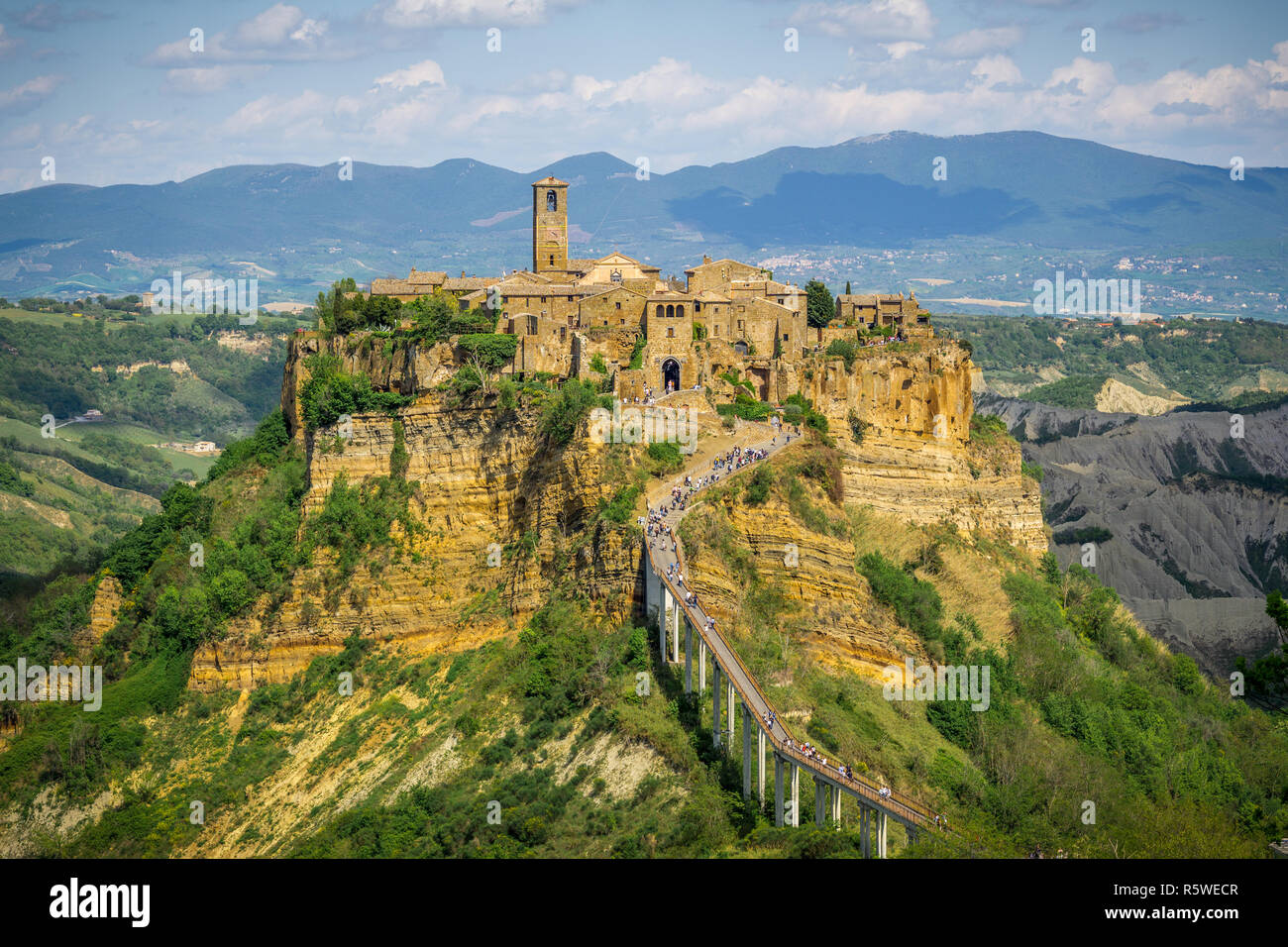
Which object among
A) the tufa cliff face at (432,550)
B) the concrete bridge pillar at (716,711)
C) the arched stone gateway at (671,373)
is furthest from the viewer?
the arched stone gateway at (671,373)

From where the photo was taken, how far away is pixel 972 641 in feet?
202

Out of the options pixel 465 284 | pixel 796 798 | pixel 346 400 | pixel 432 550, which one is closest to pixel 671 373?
pixel 432 550

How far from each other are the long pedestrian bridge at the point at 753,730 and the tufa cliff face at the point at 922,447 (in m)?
16.6

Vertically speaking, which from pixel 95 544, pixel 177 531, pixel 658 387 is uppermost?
pixel 658 387

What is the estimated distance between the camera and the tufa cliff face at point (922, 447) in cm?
6575

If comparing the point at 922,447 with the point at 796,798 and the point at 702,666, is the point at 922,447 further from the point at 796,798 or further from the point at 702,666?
the point at 796,798

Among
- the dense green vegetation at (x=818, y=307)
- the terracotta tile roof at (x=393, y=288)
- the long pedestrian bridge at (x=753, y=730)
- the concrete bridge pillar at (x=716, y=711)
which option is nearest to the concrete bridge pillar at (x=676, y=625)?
the long pedestrian bridge at (x=753, y=730)

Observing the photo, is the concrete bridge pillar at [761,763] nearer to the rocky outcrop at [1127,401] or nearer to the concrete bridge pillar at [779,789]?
the concrete bridge pillar at [779,789]

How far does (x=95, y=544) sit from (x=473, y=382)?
73.9m

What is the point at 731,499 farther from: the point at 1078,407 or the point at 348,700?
the point at 1078,407

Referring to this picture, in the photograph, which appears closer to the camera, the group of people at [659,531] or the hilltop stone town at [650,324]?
the group of people at [659,531]

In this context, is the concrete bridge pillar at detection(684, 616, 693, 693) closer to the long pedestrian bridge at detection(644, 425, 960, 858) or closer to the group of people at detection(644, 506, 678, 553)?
the long pedestrian bridge at detection(644, 425, 960, 858)

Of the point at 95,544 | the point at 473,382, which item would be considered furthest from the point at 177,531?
the point at 95,544

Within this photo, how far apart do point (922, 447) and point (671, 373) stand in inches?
486
